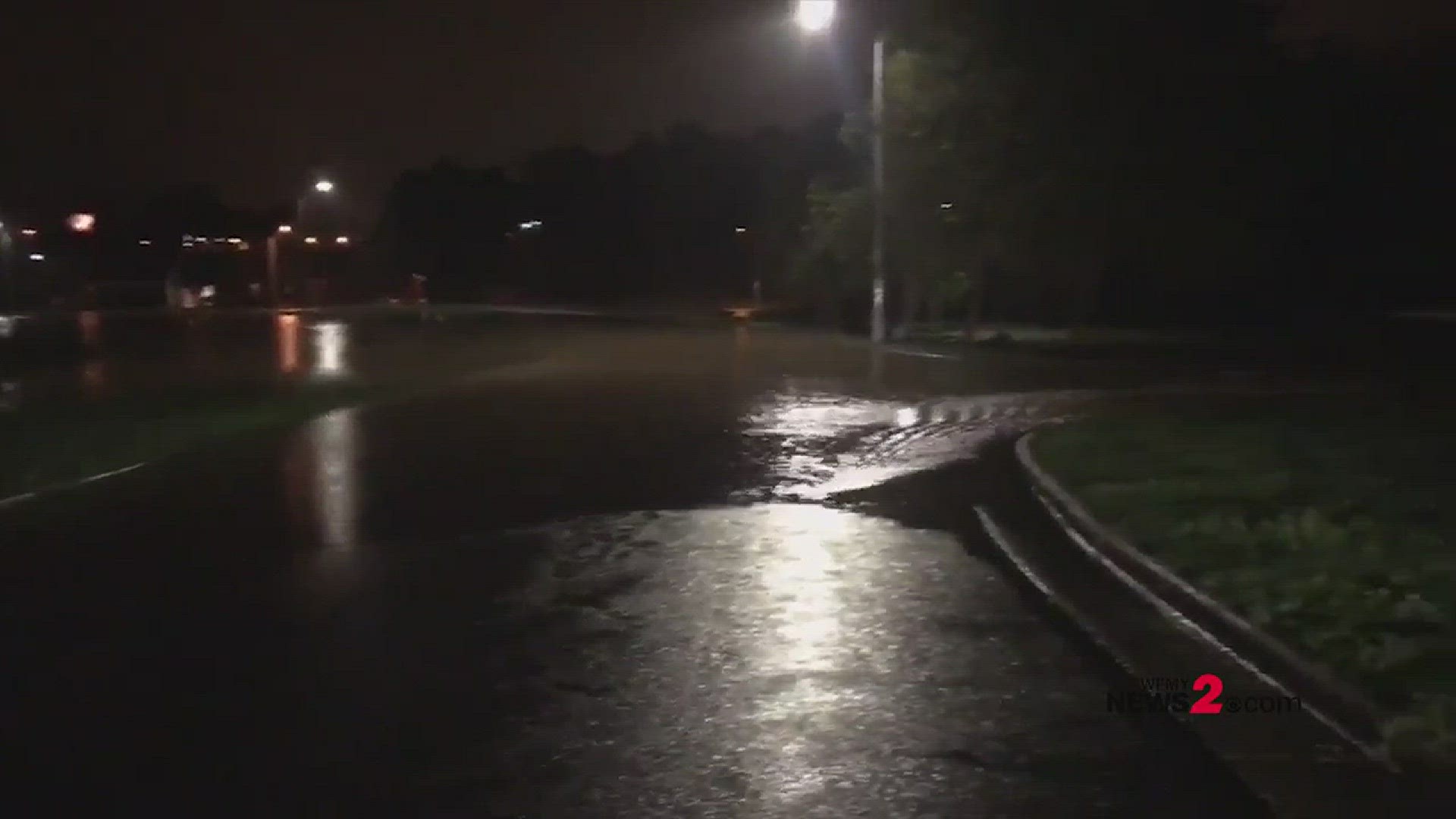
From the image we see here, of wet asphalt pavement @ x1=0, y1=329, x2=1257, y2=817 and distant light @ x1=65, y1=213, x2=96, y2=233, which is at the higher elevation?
distant light @ x1=65, y1=213, x2=96, y2=233

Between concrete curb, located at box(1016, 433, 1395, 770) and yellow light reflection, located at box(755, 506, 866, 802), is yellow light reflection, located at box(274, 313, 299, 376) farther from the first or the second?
concrete curb, located at box(1016, 433, 1395, 770)

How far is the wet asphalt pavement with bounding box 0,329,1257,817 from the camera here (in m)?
6.31

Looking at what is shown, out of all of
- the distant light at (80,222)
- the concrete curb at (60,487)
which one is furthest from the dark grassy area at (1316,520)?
the distant light at (80,222)

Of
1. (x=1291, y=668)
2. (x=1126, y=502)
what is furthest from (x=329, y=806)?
(x=1126, y=502)

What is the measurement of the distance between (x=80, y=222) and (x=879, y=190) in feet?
330

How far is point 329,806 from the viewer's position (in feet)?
20.0

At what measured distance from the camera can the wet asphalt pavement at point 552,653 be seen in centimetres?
631

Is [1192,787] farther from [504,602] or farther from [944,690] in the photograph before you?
[504,602]

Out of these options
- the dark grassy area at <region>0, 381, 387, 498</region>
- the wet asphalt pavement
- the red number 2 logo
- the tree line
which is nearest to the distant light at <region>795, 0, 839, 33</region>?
the tree line

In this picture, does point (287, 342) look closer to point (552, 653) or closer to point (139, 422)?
point (139, 422)

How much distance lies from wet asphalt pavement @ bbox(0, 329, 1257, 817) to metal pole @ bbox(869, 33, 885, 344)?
21475mm

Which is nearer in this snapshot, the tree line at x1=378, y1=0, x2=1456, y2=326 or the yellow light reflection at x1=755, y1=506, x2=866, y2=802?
the yellow light reflection at x1=755, y1=506, x2=866, y2=802

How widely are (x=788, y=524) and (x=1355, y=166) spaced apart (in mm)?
39781

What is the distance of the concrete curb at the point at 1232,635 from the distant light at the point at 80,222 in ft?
404
